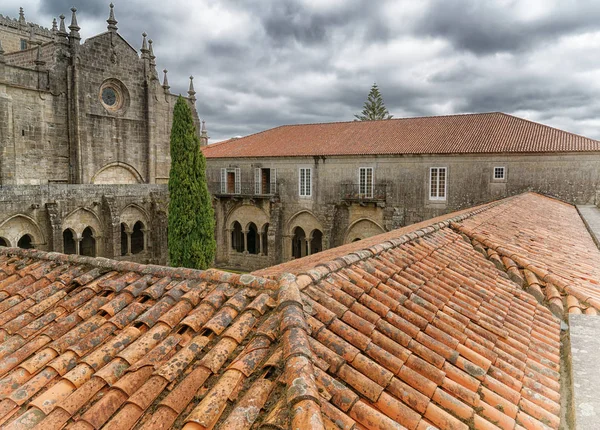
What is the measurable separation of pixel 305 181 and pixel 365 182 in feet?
12.5

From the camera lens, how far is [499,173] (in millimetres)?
20797

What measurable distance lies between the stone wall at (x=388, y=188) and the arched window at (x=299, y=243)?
2.25 feet

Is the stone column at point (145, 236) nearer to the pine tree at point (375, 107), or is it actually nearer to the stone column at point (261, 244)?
the stone column at point (261, 244)

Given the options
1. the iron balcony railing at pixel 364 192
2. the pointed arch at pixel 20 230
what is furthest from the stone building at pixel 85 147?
the iron balcony railing at pixel 364 192

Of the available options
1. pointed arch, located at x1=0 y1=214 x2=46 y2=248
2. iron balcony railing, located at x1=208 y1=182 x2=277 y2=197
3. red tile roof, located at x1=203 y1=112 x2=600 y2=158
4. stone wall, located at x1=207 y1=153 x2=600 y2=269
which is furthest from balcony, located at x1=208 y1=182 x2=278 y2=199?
pointed arch, located at x1=0 y1=214 x2=46 y2=248

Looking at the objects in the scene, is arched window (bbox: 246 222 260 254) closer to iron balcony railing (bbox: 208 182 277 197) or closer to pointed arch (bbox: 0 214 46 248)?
iron balcony railing (bbox: 208 182 277 197)

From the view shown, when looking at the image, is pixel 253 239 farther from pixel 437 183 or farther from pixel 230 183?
pixel 437 183

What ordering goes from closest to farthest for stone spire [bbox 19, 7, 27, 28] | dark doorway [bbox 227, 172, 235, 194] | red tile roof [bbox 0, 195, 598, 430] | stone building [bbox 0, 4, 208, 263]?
red tile roof [bbox 0, 195, 598, 430] → stone building [bbox 0, 4, 208, 263] → dark doorway [bbox 227, 172, 235, 194] → stone spire [bbox 19, 7, 27, 28]

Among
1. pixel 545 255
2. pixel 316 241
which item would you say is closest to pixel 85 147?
pixel 316 241

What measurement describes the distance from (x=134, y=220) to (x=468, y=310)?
22046 millimetres

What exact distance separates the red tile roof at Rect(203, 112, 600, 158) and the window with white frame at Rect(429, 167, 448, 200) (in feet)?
3.40

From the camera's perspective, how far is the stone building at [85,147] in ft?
60.7

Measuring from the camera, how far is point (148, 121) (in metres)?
26.9

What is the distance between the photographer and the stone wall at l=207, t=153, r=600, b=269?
19.9 metres
